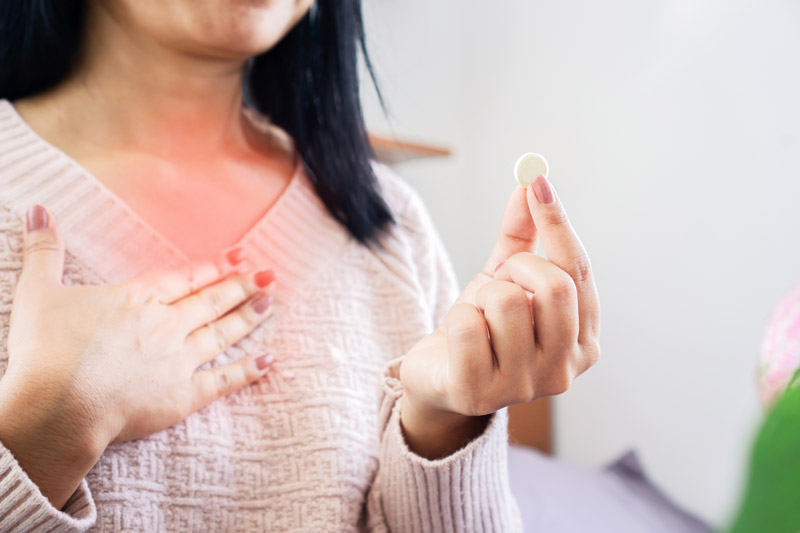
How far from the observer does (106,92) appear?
53 centimetres

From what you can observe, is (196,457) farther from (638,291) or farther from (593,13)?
(593,13)

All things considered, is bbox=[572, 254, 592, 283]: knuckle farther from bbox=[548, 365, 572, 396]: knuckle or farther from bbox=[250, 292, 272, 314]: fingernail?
bbox=[250, 292, 272, 314]: fingernail

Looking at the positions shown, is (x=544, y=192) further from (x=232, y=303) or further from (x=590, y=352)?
(x=232, y=303)

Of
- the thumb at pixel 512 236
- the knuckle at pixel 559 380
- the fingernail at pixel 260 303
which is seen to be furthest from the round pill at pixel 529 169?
the fingernail at pixel 260 303

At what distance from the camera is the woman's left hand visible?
31 cm

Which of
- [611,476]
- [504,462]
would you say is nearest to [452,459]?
[504,462]

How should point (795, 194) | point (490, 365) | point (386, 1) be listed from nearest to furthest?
point (490, 365) → point (795, 194) → point (386, 1)

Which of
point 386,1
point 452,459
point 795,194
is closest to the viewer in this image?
point 452,459

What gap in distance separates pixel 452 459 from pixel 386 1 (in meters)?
1.27

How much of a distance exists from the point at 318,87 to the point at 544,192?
0.42 meters

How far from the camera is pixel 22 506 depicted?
354 millimetres

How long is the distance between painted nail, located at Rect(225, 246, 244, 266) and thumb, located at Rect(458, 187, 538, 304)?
234 mm

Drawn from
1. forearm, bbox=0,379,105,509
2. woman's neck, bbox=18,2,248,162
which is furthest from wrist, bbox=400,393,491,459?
woman's neck, bbox=18,2,248,162

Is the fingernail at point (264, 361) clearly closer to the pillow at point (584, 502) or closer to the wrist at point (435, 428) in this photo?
the wrist at point (435, 428)
